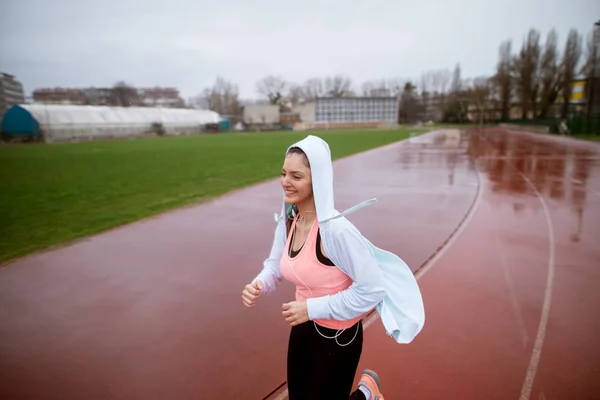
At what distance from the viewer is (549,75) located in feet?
188

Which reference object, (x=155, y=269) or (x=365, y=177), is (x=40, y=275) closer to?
(x=155, y=269)

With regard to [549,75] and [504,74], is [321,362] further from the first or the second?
[504,74]

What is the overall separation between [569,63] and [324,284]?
64.2 m

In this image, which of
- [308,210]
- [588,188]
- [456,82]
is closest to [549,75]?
[456,82]

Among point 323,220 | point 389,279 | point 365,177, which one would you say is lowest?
point 365,177

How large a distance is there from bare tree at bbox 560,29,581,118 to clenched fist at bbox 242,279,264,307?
59.0 meters

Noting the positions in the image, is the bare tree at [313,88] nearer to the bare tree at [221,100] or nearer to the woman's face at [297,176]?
the bare tree at [221,100]

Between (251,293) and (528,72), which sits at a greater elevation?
(528,72)

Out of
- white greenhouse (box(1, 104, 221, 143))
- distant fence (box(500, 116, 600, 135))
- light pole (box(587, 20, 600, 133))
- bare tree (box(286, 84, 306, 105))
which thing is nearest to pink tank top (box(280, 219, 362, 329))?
light pole (box(587, 20, 600, 133))

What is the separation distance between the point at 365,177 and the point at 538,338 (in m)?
10.4

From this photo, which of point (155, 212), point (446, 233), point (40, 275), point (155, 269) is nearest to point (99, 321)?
point (155, 269)

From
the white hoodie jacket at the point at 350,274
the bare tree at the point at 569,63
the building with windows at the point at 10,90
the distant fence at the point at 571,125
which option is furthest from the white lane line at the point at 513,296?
the bare tree at the point at 569,63

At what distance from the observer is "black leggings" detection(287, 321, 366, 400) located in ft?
6.43

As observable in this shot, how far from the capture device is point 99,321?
4008mm
